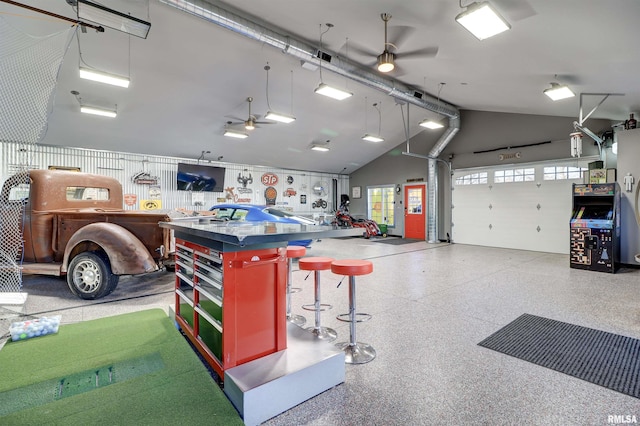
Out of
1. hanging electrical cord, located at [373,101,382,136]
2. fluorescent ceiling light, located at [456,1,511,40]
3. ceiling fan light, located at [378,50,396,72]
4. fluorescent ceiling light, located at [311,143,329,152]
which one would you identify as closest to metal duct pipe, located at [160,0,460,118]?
ceiling fan light, located at [378,50,396,72]

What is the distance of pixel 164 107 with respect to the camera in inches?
285

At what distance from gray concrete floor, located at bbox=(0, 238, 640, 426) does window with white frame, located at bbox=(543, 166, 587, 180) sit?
2.42m

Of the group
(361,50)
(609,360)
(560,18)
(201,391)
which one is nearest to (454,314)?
(609,360)

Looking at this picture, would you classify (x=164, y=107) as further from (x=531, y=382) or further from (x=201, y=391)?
(x=531, y=382)

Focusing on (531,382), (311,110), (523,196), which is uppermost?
(311,110)

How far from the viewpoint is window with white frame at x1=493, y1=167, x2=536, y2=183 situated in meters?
8.38

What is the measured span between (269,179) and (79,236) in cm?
842

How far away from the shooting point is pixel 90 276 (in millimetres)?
3887

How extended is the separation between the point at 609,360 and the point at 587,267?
4432mm

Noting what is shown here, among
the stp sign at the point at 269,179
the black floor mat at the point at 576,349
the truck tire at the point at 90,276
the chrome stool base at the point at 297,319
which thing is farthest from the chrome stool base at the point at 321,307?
the stp sign at the point at 269,179

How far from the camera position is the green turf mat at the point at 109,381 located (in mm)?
1740

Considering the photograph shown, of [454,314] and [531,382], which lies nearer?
[531,382]

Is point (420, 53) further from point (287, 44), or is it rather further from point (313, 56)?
point (287, 44)

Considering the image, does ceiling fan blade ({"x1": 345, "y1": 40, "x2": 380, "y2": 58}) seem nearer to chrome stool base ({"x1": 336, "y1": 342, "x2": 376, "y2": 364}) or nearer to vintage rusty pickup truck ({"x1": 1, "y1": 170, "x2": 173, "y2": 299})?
vintage rusty pickup truck ({"x1": 1, "y1": 170, "x2": 173, "y2": 299})
